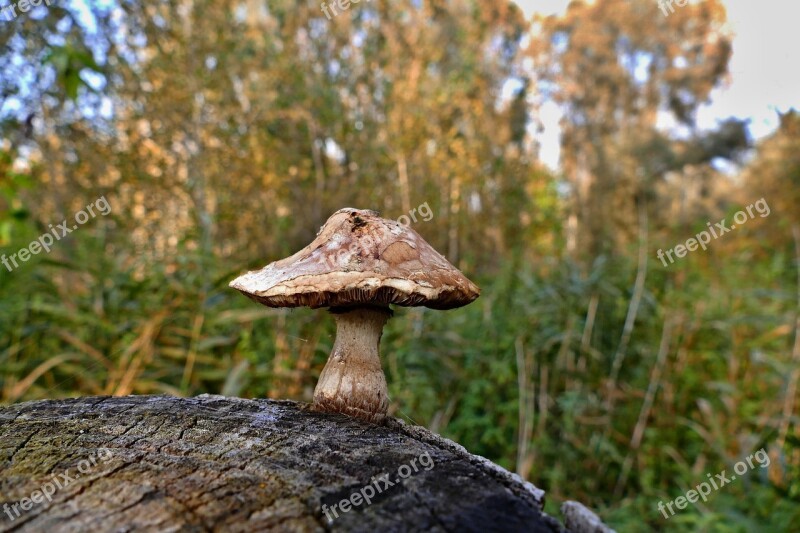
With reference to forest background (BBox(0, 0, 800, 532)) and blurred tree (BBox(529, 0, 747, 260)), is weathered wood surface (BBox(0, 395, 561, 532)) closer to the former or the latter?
forest background (BBox(0, 0, 800, 532))

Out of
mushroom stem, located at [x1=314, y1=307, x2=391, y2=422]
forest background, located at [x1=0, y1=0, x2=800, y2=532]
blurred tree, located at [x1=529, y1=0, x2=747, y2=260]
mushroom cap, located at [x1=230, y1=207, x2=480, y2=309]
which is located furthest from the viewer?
blurred tree, located at [x1=529, y1=0, x2=747, y2=260]

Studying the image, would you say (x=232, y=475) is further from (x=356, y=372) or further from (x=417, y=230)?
(x=417, y=230)

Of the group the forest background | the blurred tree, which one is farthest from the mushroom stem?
the blurred tree

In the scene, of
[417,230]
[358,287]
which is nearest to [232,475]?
[358,287]

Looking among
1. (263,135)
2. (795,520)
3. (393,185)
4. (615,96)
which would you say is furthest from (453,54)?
(615,96)

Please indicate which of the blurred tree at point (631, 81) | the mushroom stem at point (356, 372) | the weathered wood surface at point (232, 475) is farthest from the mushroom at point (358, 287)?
the blurred tree at point (631, 81)

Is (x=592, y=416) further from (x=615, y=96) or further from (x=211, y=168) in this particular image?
(x=615, y=96)
